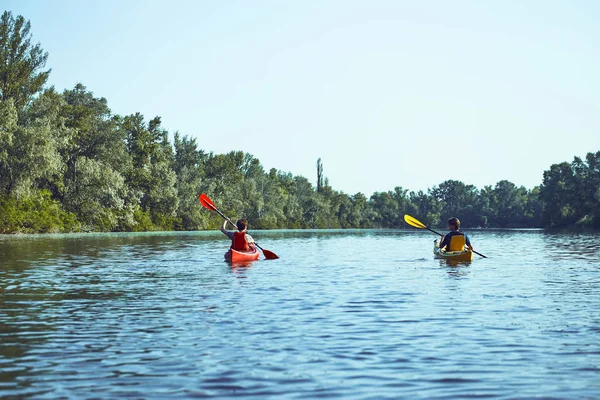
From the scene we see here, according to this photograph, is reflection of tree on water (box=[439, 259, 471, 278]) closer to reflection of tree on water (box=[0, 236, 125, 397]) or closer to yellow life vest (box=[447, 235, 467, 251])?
yellow life vest (box=[447, 235, 467, 251])

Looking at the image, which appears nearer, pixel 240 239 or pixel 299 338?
pixel 299 338

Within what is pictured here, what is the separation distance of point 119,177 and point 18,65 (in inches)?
546

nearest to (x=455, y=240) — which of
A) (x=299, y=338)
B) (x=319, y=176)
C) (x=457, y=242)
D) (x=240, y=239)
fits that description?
(x=457, y=242)

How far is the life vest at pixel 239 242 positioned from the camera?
24.6 meters

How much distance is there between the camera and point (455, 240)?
1015 inches

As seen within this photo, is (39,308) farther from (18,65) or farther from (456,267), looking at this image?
(18,65)

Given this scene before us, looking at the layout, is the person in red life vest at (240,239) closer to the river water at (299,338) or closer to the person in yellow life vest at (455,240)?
the river water at (299,338)

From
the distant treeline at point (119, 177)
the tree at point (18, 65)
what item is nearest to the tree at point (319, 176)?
A: the distant treeline at point (119, 177)

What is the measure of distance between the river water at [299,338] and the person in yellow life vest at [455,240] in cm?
656

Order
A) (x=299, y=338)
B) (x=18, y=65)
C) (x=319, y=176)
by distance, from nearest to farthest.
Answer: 1. (x=299, y=338)
2. (x=18, y=65)
3. (x=319, y=176)

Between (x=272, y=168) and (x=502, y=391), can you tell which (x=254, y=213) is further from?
(x=502, y=391)

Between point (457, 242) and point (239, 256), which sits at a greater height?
point (457, 242)

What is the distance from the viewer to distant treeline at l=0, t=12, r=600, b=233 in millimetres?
60281

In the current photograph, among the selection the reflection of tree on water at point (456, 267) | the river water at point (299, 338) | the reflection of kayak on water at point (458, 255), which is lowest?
the river water at point (299, 338)
